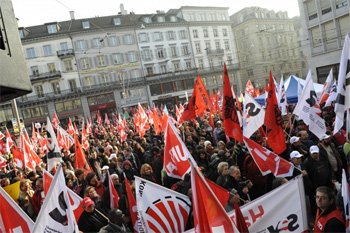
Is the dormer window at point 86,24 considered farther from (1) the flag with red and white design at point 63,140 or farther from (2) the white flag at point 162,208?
(2) the white flag at point 162,208

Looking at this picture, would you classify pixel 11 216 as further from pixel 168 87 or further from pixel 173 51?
pixel 173 51

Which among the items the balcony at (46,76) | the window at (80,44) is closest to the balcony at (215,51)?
the window at (80,44)

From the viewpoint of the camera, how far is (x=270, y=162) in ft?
18.1

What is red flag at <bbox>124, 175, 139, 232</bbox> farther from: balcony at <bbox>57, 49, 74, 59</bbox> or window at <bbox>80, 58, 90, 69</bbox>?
balcony at <bbox>57, 49, 74, 59</bbox>

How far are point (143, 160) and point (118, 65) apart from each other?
39.6 metres

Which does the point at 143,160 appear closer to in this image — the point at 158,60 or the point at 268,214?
the point at 268,214

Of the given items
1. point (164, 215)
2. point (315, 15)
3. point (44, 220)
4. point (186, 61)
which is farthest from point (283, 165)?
point (186, 61)

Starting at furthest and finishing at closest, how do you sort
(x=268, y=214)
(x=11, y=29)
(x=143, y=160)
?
(x=143, y=160) → (x=268, y=214) → (x=11, y=29)

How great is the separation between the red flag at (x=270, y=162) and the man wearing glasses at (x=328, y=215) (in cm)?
159

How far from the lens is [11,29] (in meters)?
2.15

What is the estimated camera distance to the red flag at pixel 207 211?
3236 mm

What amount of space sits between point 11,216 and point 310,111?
6.89 m

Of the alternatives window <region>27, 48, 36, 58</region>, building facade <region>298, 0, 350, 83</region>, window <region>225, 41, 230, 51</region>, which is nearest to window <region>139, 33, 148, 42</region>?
window <region>225, 41, 230, 51</region>

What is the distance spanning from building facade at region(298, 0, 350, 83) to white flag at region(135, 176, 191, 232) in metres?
24.3
